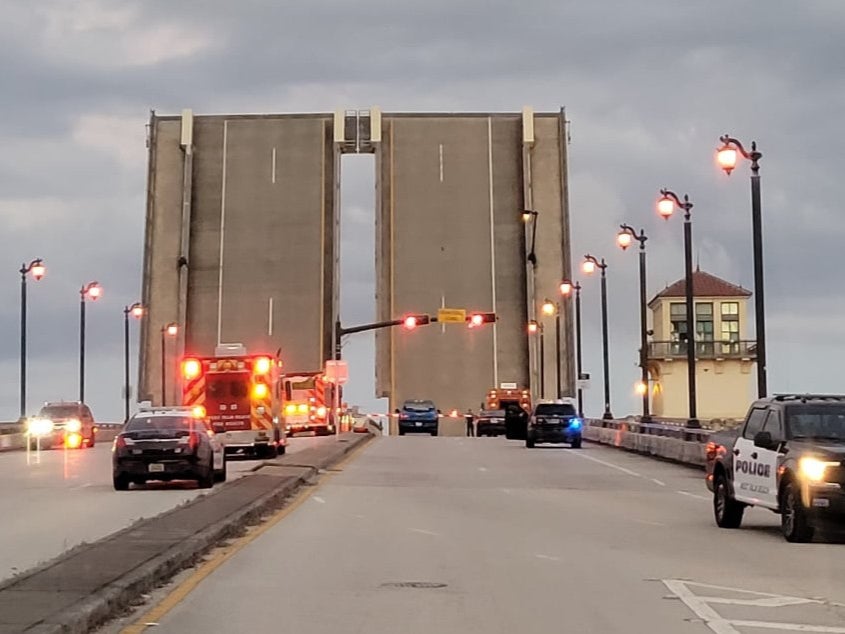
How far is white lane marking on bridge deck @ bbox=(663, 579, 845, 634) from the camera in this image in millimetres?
10258

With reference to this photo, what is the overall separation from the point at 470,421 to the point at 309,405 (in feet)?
26.9

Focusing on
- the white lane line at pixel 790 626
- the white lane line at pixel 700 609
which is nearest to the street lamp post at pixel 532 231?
the white lane line at pixel 700 609

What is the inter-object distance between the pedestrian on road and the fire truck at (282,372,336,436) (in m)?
6.56

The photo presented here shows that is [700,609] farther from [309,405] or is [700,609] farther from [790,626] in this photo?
[309,405]

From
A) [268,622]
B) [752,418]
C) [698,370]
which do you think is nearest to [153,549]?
[268,622]

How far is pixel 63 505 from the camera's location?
899 inches

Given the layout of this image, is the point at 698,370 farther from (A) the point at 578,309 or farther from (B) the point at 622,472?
(B) the point at 622,472

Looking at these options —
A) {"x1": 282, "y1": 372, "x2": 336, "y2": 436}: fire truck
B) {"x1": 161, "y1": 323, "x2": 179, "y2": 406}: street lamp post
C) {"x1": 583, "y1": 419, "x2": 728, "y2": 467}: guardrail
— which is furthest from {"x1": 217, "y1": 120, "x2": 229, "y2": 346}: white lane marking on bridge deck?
{"x1": 583, "y1": 419, "x2": 728, "y2": 467}: guardrail

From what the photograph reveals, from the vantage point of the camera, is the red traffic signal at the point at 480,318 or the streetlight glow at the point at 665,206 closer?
the streetlight glow at the point at 665,206

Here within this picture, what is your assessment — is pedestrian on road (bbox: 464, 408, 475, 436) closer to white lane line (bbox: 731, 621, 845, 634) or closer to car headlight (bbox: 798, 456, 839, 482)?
car headlight (bbox: 798, 456, 839, 482)

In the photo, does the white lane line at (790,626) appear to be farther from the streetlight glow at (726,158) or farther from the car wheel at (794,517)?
the streetlight glow at (726,158)

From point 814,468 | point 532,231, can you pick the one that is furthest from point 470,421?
point 814,468

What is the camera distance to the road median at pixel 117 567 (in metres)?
9.71

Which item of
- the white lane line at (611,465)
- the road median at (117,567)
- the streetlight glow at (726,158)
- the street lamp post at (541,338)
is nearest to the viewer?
the road median at (117,567)
